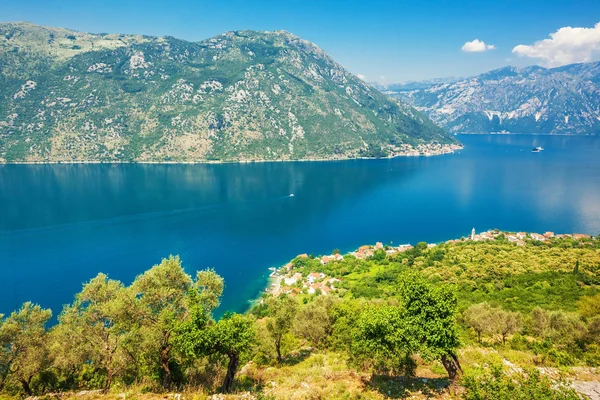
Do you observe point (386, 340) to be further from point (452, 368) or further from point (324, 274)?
point (324, 274)

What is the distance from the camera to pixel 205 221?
11962 centimetres

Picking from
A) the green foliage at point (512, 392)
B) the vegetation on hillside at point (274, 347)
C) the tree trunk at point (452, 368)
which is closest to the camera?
the green foliage at point (512, 392)

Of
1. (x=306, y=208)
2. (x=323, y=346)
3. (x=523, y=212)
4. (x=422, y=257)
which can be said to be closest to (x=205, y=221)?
(x=306, y=208)

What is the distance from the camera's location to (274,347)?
30438 millimetres

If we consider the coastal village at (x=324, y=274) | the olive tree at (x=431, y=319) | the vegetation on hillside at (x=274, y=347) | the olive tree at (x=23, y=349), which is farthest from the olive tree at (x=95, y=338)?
the coastal village at (x=324, y=274)

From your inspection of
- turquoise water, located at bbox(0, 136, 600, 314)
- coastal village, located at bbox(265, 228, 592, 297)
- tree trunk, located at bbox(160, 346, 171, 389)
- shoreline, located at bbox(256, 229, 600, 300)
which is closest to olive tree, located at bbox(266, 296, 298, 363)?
tree trunk, located at bbox(160, 346, 171, 389)

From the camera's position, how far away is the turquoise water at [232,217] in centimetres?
8519

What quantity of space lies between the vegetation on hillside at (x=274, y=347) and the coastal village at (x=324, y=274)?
3429 cm

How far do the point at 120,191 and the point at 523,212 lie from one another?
599ft

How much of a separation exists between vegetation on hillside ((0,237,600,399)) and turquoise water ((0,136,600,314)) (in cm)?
4388

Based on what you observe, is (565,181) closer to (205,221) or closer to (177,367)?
(205,221)

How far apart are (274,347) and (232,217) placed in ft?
323

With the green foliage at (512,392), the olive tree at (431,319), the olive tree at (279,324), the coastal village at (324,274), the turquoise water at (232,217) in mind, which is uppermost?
the olive tree at (431,319)

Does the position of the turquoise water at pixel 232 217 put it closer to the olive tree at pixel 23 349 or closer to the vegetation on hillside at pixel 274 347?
the vegetation on hillside at pixel 274 347
